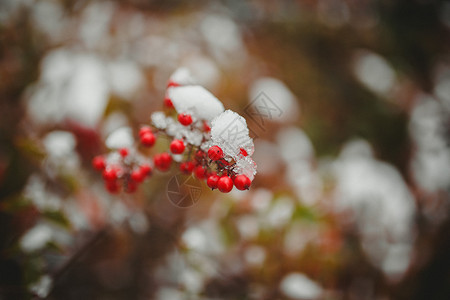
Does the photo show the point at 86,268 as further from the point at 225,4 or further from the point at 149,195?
the point at 225,4

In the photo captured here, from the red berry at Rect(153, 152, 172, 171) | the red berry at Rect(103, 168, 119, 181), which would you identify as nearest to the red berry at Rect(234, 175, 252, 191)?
the red berry at Rect(153, 152, 172, 171)

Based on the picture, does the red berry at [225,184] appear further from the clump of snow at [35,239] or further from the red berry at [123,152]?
the clump of snow at [35,239]

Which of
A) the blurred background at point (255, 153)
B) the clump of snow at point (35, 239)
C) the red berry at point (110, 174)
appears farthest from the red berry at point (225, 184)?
the clump of snow at point (35, 239)

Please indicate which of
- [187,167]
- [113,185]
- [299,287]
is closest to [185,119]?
[187,167]

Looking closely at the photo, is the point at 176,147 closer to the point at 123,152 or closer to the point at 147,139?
the point at 147,139

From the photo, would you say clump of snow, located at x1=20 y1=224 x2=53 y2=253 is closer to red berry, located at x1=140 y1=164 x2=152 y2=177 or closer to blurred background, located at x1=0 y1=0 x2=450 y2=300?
blurred background, located at x1=0 y1=0 x2=450 y2=300

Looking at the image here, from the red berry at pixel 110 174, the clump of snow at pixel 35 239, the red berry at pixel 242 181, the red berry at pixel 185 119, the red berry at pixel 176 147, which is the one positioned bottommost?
the clump of snow at pixel 35 239

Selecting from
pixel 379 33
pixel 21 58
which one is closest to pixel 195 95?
pixel 21 58
